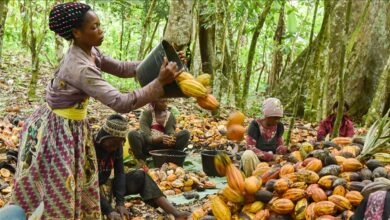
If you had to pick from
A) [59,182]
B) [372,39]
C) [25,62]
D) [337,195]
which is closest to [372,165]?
[337,195]

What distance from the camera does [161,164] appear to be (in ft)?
14.6

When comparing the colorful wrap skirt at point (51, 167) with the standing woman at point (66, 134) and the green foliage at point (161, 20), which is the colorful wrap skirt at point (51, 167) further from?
the green foliage at point (161, 20)

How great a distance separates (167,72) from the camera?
81.9 inches

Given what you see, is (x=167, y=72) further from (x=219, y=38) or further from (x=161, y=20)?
(x=161, y=20)

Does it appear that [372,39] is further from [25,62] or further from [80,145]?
[25,62]

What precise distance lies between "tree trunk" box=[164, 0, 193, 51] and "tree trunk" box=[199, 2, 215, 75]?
2.47m

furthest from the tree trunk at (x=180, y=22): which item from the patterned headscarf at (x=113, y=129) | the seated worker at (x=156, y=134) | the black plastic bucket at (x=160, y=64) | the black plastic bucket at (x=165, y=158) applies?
the black plastic bucket at (x=160, y=64)

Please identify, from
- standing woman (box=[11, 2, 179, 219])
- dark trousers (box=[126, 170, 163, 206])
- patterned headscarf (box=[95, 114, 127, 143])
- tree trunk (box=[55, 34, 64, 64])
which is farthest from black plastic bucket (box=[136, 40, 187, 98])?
tree trunk (box=[55, 34, 64, 64])

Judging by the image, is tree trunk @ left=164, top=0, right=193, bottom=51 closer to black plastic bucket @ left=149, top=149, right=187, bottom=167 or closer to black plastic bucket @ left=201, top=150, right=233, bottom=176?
black plastic bucket @ left=149, top=149, right=187, bottom=167

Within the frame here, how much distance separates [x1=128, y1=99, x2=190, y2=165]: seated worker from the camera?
4.61 m

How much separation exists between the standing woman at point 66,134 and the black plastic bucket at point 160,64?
0.23 metres

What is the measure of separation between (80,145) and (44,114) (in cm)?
25

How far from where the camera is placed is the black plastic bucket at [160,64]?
2180 mm

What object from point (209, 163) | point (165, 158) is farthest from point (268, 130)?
point (165, 158)
